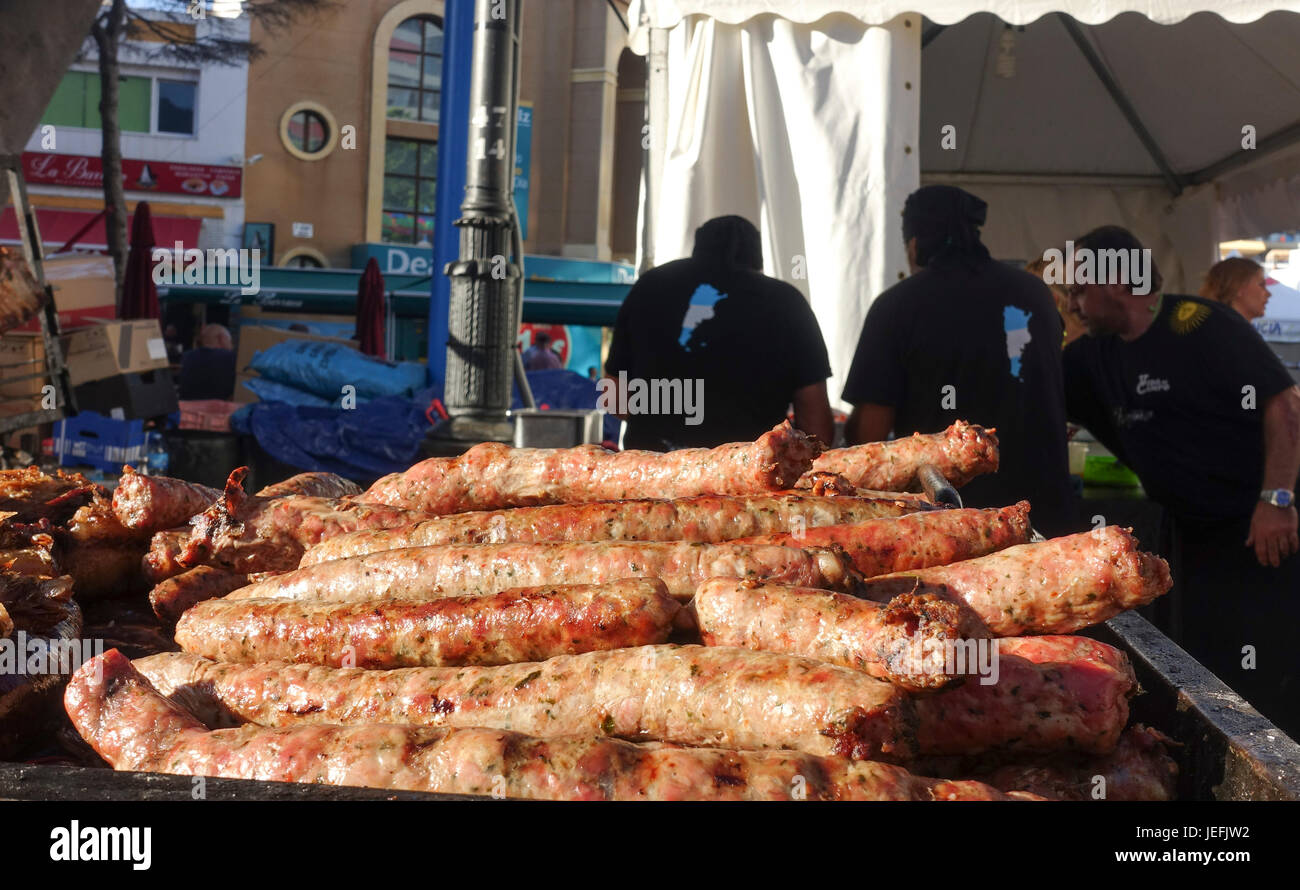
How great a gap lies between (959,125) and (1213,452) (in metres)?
5.09

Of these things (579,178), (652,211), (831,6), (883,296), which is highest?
(579,178)

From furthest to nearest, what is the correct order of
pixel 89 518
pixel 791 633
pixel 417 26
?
pixel 417 26 → pixel 89 518 → pixel 791 633

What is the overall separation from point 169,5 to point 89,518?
25.6 meters

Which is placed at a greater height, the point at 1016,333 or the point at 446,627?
the point at 1016,333

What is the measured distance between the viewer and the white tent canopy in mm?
5191

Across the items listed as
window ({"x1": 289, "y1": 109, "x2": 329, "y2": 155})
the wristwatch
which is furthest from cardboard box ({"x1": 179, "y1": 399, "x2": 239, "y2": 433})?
window ({"x1": 289, "y1": 109, "x2": 329, "y2": 155})

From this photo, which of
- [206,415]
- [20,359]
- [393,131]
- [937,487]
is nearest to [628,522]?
[937,487]

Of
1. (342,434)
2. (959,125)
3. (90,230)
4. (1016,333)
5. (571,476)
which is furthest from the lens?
(90,230)

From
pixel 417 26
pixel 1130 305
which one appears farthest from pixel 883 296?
pixel 417 26

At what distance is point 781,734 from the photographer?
5.42 ft

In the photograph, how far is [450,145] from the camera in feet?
31.7

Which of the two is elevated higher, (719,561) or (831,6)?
(831,6)

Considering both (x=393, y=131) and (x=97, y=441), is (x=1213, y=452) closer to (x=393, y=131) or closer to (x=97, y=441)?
(x=97, y=441)
